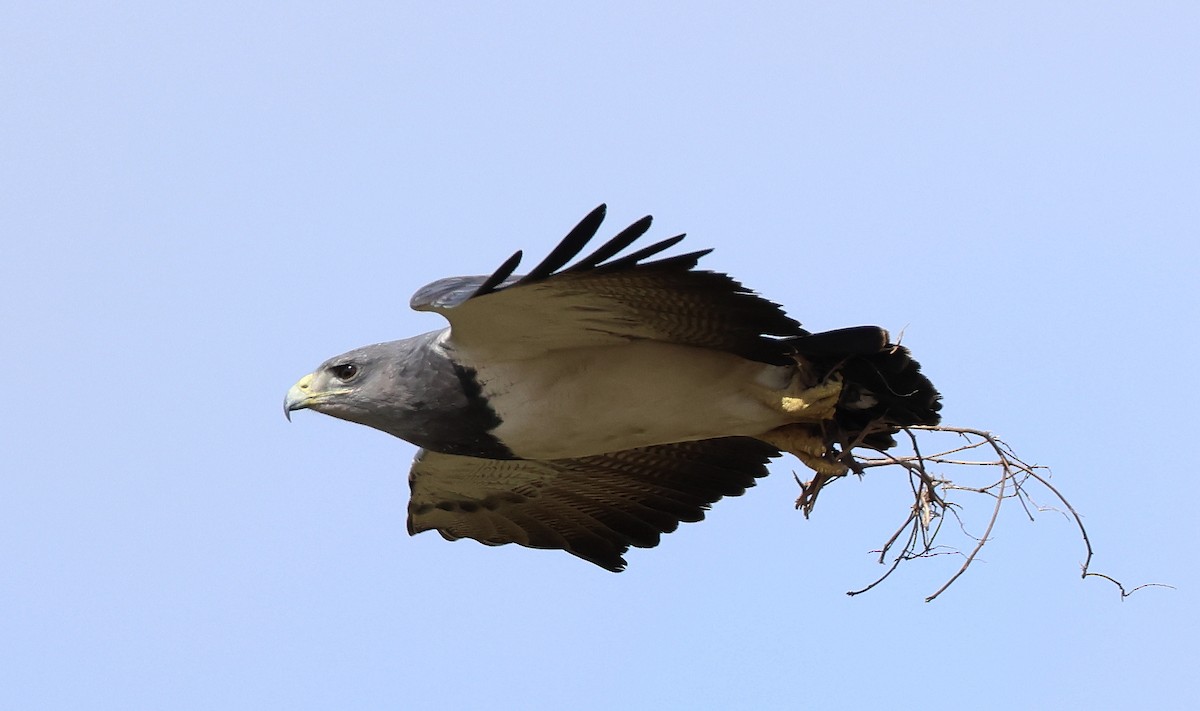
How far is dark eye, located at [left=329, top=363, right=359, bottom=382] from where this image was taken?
730 cm

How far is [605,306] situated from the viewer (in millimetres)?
6715

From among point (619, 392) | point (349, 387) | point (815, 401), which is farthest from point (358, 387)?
point (815, 401)

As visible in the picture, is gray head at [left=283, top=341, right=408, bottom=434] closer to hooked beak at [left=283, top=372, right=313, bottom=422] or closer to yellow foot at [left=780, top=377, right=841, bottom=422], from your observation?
hooked beak at [left=283, top=372, right=313, bottom=422]

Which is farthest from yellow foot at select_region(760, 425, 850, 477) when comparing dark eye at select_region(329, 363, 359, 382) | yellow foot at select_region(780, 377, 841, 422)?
dark eye at select_region(329, 363, 359, 382)

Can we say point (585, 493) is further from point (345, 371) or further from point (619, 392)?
point (345, 371)

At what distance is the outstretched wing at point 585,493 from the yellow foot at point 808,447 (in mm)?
457

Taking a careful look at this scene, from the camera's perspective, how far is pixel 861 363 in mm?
6984

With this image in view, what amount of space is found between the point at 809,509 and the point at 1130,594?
1529mm

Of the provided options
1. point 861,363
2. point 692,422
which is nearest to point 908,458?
point 861,363

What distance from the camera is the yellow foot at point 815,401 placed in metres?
7.05

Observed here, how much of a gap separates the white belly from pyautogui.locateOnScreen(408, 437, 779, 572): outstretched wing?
0.74 metres

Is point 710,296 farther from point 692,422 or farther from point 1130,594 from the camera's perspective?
point 1130,594

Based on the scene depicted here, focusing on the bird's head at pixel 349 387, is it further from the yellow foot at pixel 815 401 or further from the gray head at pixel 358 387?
the yellow foot at pixel 815 401

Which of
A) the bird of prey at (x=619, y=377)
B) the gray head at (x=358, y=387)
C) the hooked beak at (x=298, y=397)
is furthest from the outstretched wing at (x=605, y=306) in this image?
the hooked beak at (x=298, y=397)
